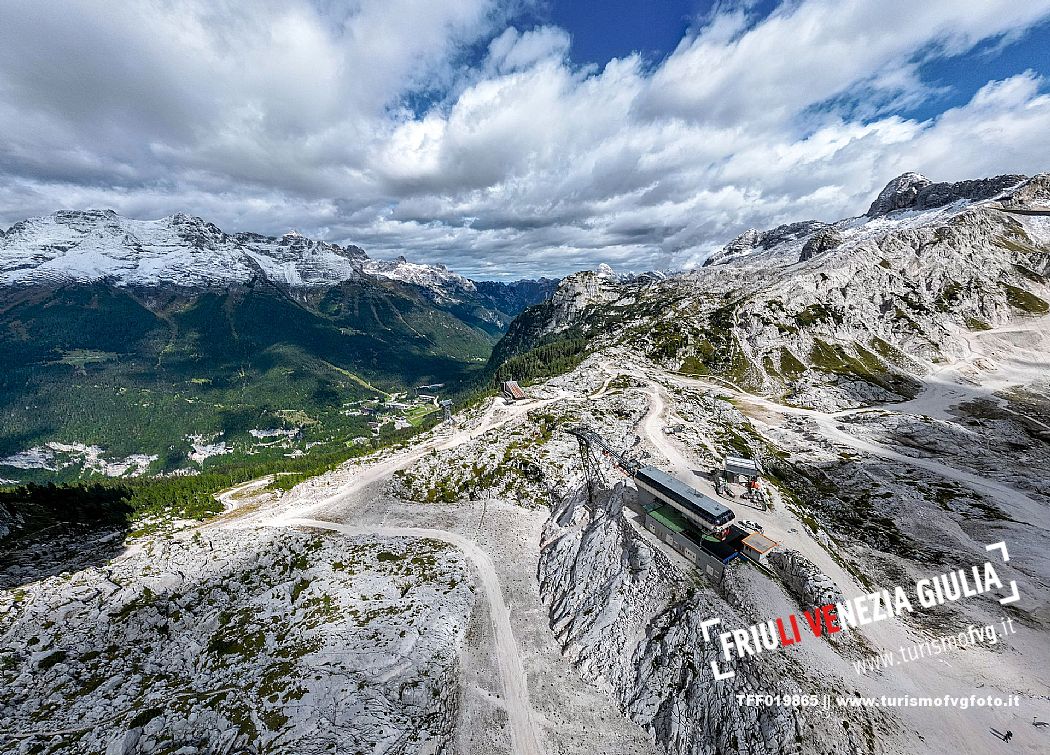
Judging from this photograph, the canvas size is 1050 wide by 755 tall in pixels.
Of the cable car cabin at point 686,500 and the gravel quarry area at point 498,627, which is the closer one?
the gravel quarry area at point 498,627

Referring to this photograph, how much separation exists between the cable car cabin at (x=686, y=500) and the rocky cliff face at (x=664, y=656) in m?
7.04

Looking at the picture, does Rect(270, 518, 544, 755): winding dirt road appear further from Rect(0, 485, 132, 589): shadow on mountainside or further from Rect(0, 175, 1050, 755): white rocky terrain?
Rect(0, 485, 132, 589): shadow on mountainside

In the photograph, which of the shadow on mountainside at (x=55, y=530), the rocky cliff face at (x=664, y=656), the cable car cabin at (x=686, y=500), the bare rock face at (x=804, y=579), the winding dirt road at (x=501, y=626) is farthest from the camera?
the shadow on mountainside at (x=55, y=530)

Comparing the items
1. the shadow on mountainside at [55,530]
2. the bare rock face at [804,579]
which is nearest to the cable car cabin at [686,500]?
the bare rock face at [804,579]

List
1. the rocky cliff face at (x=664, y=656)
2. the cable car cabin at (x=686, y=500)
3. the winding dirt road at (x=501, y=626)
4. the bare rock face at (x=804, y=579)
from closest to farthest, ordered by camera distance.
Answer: the rocky cliff face at (x=664, y=656), the winding dirt road at (x=501, y=626), the bare rock face at (x=804, y=579), the cable car cabin at (x=686, y=500)

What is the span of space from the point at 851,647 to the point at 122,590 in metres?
101

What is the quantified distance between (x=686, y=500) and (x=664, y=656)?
21.0 meters

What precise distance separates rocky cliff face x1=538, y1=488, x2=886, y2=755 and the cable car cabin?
7037mm

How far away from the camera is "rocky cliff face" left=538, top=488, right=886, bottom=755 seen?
40.0 meters

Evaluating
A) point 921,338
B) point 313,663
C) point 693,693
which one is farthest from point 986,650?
point 921,338

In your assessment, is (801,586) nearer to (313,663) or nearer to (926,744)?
(926,744)

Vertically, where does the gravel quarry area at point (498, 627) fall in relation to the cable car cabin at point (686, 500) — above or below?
below

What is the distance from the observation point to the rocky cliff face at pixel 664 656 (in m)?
40.0

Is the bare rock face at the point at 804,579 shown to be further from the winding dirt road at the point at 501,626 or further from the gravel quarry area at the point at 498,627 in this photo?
the winding dirt road at the point at 501,626
